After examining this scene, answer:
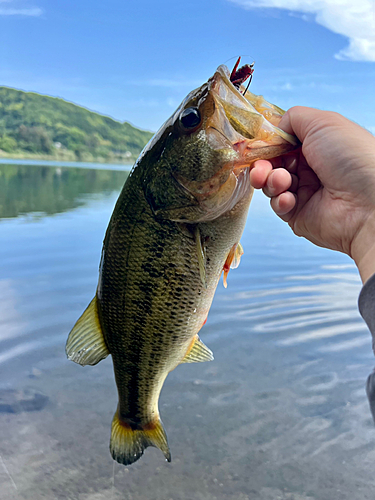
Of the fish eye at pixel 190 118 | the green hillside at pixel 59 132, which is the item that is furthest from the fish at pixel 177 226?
the green hillside at pixel 59 132

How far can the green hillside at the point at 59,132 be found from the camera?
3494 inches

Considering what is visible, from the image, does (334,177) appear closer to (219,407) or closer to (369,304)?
(369,304)

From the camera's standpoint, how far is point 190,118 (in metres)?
1.65

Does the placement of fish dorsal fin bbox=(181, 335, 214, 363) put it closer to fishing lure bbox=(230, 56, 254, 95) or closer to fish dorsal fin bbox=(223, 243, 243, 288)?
fish dorsal fin bbox=(223, 243, 243, 288)

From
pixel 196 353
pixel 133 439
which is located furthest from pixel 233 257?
pixel 133 439

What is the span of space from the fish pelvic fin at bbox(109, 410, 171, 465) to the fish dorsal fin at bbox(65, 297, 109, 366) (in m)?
0.45

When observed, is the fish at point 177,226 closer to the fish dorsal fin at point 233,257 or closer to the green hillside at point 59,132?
the fish dorsal fin at point 233,257

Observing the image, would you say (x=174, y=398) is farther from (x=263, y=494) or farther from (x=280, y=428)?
(x=263, y=494)

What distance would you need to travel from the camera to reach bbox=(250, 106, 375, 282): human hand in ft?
5.65

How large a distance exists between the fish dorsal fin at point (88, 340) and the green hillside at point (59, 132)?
86.9 metres

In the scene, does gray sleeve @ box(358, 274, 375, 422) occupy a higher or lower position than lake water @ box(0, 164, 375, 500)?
higher

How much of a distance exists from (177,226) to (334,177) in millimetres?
730

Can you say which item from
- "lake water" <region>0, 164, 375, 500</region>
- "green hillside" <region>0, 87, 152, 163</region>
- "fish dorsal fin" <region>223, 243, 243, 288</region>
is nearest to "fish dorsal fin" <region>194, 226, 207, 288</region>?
"fish dorsal fin" <region>223, 243, 243, 288</region>

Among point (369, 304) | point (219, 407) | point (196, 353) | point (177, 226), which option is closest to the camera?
point (369, 304)
